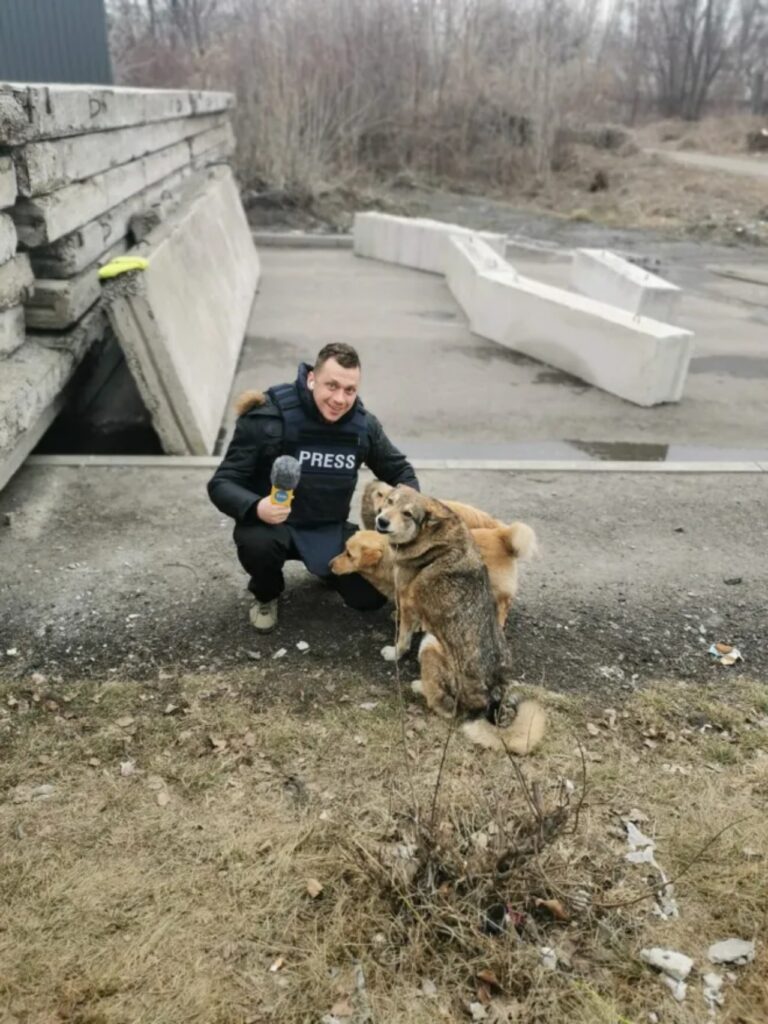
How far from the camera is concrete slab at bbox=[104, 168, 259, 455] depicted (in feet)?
19.1

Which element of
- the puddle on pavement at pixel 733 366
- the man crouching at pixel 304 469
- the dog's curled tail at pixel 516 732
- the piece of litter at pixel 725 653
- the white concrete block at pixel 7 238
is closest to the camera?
the dog's curled tail at pixel 516 732

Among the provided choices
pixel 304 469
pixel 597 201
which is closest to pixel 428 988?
pixel 304 469

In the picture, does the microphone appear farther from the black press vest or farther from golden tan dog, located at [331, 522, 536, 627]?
golden tan dog, located at [331, 522, 536, 627]

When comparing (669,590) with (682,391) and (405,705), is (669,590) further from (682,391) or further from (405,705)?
(682,391)

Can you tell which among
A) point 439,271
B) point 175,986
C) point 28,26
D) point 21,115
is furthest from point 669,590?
point 439,271

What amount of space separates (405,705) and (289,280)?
417 inches

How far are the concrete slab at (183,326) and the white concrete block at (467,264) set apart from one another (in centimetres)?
309

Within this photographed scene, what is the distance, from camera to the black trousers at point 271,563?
4.10 metres

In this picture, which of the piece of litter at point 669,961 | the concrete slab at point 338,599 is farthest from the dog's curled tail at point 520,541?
the piece of litter at point 669,961

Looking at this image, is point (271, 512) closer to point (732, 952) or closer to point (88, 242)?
point (732, 952)

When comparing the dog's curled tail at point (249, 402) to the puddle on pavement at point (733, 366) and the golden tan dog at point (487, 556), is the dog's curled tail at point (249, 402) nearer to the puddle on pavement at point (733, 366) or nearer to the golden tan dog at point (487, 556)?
the golden tan dog at point (487, 556)

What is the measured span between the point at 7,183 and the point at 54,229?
2.31ft

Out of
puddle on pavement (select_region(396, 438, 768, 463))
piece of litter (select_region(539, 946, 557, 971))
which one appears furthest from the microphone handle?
puddle on pavement (select_region(396, 438, 768, 463))

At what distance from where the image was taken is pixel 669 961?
2605mm
